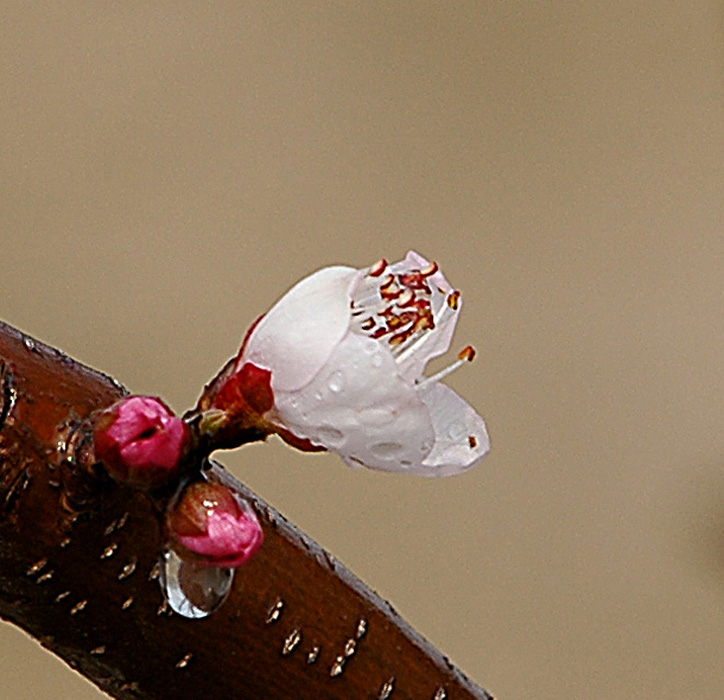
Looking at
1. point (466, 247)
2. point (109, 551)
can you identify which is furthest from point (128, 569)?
point (466, 247)

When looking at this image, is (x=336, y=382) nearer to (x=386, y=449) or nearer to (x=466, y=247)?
(x=386, y=449)

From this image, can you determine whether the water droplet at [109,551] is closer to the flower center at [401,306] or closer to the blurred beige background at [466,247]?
the flower center at [401,306]

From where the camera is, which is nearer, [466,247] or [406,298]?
[406,298]

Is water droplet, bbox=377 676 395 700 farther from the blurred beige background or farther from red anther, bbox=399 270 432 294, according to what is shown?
the blurred beige background

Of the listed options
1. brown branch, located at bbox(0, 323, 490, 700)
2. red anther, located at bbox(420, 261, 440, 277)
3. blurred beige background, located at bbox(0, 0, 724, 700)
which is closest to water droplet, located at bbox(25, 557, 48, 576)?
brown branch, located at bbox(0, 323, 490, 700)

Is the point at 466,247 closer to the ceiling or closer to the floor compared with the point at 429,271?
closer to the floor

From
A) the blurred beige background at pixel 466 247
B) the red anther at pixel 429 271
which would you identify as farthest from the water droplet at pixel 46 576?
the blurred beige background at pixel 466 247

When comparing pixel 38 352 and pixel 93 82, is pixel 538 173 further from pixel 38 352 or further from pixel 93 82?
pixel 38 352
